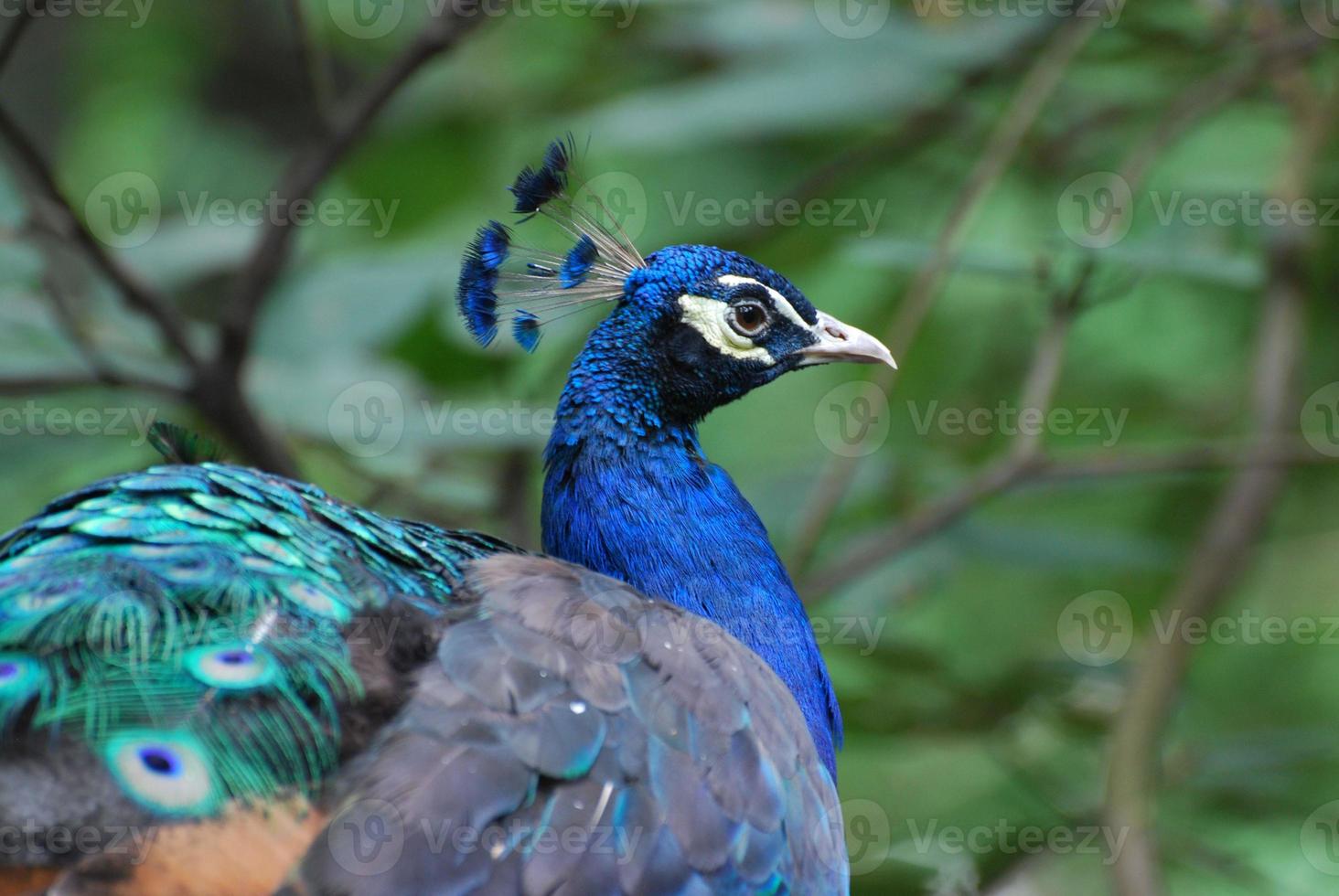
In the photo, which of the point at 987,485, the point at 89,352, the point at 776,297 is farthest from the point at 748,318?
the point at 89,352

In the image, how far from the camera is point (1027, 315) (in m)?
3.88

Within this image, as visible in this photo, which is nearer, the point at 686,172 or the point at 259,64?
the point at 686,172

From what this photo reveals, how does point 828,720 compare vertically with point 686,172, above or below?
below

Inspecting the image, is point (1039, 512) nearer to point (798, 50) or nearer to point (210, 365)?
point (798, 50)

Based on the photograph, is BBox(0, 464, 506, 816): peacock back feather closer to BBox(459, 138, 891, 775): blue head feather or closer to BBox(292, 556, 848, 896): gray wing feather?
BBox(292, 556, 848, 896): gray wing feather

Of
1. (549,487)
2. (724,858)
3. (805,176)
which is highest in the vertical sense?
(805,176)

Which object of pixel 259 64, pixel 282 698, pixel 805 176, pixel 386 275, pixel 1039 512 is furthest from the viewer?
pixel 259 64

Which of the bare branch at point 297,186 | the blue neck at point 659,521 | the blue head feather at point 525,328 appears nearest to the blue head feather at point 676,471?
the blue neck at point 659,521

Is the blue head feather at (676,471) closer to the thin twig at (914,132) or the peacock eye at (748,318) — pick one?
the peacock eye at (748,318)

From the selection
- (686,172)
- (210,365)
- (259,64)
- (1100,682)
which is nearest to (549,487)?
(210,365)

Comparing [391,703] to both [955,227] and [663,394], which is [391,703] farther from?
[955,227]

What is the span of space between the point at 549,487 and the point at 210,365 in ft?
2.43

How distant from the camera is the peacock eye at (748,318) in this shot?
2.45m

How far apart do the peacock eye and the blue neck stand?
0.17 meters
